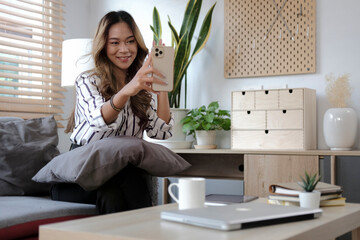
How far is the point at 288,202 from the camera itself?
4.89 feet

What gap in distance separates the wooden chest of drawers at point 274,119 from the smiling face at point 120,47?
930 millimetres

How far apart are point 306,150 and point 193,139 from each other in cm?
91

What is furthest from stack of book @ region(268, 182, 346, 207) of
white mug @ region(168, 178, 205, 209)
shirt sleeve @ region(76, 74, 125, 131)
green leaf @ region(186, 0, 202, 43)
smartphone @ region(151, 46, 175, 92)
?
green leaf @ region(186, 0, 202, 43)

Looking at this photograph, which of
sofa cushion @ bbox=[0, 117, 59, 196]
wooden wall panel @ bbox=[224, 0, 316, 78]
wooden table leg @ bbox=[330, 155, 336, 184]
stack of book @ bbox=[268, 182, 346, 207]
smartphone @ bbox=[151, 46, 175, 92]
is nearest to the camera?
stack of book @ bbox=[268, 182, 346, 207]

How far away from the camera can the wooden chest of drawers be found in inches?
107

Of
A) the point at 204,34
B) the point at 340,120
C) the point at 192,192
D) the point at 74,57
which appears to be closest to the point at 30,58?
the point at 74,57

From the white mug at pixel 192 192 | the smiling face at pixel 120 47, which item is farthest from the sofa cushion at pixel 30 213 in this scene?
the smiling face at pixel 120 47

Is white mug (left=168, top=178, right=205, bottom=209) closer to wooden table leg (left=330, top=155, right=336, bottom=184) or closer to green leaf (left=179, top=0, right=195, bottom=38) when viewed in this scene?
wooden table leg (left=330, top=155, right=336, bottom=184)

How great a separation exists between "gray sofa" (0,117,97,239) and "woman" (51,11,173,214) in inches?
4.4

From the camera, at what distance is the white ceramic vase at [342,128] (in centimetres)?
264

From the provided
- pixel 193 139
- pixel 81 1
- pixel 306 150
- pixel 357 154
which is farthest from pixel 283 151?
pixel 81 1

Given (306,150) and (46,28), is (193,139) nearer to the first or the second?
(306,150)

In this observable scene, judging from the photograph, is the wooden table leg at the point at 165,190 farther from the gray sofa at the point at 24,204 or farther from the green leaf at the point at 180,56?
the gray sofa at the point at 24,204

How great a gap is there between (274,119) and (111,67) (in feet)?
3.54
